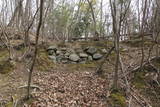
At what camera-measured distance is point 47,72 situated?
6395mm

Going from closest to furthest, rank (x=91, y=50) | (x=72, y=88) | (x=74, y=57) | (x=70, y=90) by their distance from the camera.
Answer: (x=70, y=90) < (x=72, y=88) < (x=74, y=57) < (x=91, y=50)

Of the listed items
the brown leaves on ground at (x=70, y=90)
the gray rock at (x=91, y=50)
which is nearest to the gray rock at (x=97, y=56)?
the gray rock at (x=91, y=50)

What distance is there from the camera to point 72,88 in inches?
207

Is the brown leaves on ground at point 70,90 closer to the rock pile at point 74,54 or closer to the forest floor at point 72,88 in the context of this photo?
the forest floor at point 72,88

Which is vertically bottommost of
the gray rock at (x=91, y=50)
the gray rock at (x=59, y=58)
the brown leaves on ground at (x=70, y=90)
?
the brown leaves on ground at (x=70, y=90)

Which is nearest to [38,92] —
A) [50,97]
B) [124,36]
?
[50,97]

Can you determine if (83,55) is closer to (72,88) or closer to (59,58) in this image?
(59,58)

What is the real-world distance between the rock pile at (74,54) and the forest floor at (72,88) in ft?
1.95

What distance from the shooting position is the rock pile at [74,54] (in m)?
7.51

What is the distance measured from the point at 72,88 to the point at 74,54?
2.64 metres

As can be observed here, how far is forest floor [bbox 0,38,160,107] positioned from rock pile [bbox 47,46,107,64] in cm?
60

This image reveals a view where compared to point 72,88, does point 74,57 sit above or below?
above

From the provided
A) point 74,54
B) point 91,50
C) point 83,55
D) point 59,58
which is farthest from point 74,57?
point 91,50

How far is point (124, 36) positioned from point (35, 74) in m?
5.83
